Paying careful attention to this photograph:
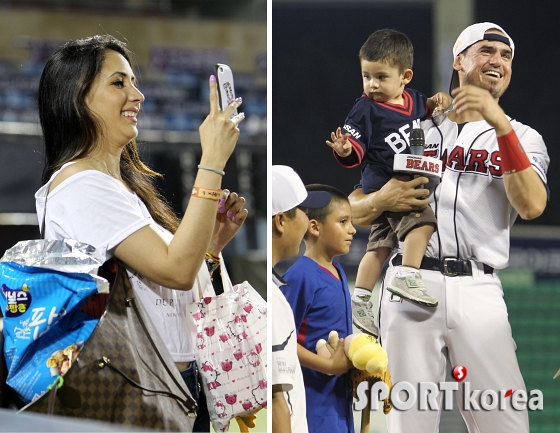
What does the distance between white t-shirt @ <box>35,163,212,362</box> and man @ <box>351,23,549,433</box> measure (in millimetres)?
665

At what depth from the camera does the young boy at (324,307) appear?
2158 mm

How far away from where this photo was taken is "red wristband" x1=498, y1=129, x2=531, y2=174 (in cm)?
209

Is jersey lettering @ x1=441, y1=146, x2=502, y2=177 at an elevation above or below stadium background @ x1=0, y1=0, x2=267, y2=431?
below

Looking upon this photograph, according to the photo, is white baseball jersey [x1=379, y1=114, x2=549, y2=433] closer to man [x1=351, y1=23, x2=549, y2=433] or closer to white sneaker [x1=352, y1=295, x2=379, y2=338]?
man [x1=351, y1=23, x2=549, y2=433]

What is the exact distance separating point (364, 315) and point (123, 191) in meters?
0.80

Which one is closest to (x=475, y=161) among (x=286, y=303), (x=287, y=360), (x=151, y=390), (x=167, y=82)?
(x=286, y=303)

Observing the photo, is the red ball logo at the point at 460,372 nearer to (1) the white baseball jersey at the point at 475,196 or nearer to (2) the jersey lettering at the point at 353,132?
(1) the white baseball jersey at the point at 475,196

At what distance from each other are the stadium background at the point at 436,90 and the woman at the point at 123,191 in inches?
10.2

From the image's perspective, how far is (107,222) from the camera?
6.20ft

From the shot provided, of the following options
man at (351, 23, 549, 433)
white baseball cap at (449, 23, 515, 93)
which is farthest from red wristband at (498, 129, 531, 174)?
white baseball cap at (449, 23, 515, 93)

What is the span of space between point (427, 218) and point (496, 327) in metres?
0.37

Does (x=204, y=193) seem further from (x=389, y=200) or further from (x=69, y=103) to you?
(x=389, y=200)

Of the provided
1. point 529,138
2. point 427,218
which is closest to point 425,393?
point 427,218

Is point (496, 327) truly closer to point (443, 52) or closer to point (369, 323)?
point (369, 323)
